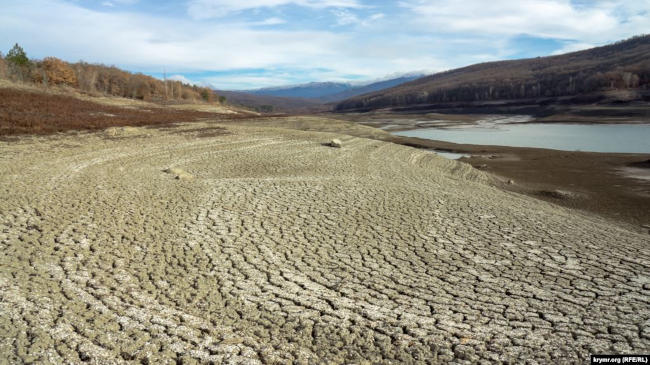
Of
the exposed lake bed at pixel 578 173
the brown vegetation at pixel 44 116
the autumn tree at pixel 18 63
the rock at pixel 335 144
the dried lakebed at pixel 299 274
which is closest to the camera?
the dried lakebed at pixel 299 274

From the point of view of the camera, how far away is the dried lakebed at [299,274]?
196 inches

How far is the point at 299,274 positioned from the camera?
23.2 feet

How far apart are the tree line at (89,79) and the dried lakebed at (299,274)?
A: 54334 millimetres

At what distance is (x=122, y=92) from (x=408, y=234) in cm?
8837

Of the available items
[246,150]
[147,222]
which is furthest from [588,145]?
[147,222]

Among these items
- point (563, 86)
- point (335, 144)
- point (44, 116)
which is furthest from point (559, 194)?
point (563, 86)

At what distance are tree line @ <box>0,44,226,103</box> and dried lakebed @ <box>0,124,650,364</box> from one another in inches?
2139

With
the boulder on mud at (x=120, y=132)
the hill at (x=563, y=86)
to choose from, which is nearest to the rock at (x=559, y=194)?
the boulder on mud at (x=120, y=132)

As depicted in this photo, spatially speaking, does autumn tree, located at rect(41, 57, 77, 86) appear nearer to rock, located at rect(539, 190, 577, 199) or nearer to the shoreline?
the shoreline

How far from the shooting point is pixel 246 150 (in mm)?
20797

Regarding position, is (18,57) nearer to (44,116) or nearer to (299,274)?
(44,116)

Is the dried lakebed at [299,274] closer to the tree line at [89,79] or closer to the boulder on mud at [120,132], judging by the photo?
the boulder on mud at [120,132]

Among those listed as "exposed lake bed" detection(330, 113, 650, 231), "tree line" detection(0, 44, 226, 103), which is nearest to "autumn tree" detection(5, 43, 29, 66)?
"tree line" detection(0, 44, 226, 103)

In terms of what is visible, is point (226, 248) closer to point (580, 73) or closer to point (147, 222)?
point (147, 222)
